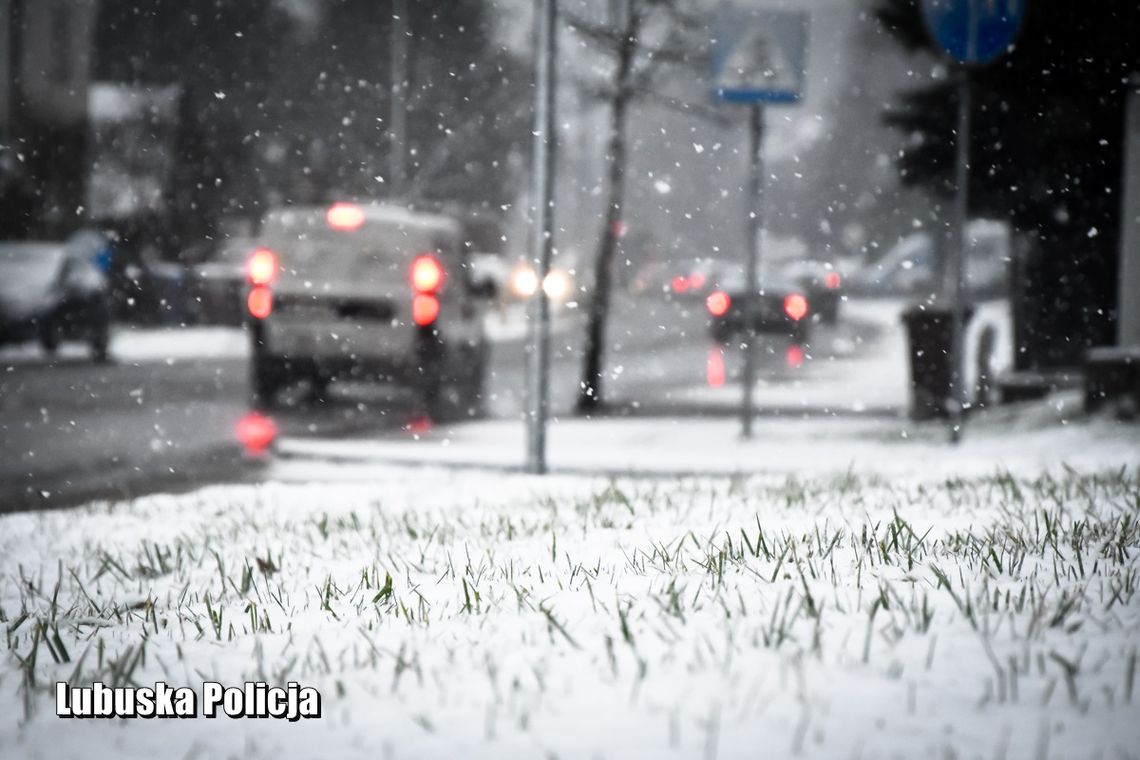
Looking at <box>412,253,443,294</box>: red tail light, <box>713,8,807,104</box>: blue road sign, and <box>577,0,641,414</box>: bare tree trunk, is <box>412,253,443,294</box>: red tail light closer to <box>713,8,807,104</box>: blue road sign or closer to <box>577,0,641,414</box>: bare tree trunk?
<box>577,0,641,414</box>: bare tree trunk

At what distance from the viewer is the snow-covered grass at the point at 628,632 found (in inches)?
116

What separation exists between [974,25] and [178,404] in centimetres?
982

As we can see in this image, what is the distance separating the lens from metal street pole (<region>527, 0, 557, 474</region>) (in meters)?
9.10

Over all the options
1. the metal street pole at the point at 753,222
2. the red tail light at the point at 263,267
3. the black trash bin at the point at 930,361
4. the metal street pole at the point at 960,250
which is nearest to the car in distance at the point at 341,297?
the red tail light at the point at 263,267

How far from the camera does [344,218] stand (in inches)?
494

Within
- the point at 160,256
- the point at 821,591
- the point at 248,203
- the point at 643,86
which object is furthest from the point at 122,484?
the point at 248,203

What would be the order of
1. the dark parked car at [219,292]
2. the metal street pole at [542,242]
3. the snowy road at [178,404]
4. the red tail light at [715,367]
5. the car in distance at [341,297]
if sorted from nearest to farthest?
the metal street pole at [542,242] < the snowy road at [178,404] < the car in distance at [341,297] < the red tail light at [715,367] < the dark parked car at [219,292]

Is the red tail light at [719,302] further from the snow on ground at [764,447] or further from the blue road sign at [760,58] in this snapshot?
the blue road sign at [760,58]

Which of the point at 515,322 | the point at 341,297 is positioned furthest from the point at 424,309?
the point at 515,322

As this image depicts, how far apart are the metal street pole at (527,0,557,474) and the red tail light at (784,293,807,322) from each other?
19.9 meters

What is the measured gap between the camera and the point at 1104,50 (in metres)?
14.7

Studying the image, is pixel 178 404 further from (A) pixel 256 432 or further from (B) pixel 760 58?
(B) pixel 760 58

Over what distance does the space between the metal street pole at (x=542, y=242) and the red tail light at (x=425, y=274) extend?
361 centimetres

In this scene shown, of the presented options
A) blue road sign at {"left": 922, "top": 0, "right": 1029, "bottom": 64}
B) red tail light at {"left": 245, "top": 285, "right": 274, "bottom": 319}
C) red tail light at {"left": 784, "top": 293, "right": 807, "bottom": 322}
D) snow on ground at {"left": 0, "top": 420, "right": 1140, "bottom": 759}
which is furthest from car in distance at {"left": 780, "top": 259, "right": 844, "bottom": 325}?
snow on ground at {"left": 0, "top": 420, "right": 1140, "bottom": 759}
